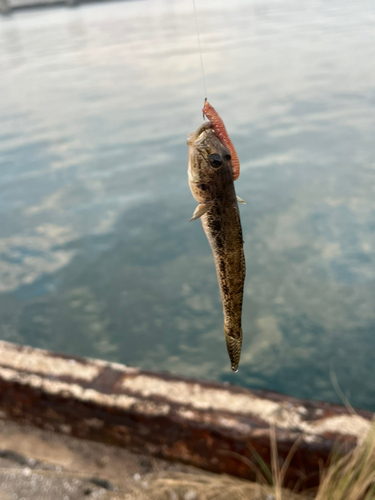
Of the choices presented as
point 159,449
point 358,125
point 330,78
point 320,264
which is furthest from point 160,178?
point 330,78

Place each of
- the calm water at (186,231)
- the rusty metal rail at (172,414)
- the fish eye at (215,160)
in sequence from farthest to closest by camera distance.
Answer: the calm water at (186,231) → the rusty metal rail at (172,414) → the fish eye at (215,160)

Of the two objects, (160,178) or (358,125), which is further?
(358,125)

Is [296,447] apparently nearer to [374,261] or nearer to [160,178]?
[374,261]

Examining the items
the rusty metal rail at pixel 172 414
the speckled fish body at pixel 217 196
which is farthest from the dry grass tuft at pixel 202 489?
the speckled fish body at pixel 217 196

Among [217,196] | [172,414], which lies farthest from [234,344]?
[172,414]

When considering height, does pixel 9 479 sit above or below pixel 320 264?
above

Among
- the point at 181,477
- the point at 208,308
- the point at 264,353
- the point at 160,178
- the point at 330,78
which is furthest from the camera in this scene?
the point at 330,78

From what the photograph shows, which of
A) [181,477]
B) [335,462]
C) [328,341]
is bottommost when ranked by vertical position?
[328,341]

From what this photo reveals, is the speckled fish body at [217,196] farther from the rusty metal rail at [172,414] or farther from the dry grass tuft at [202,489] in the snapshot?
the dry grass tuft at [202,489]
